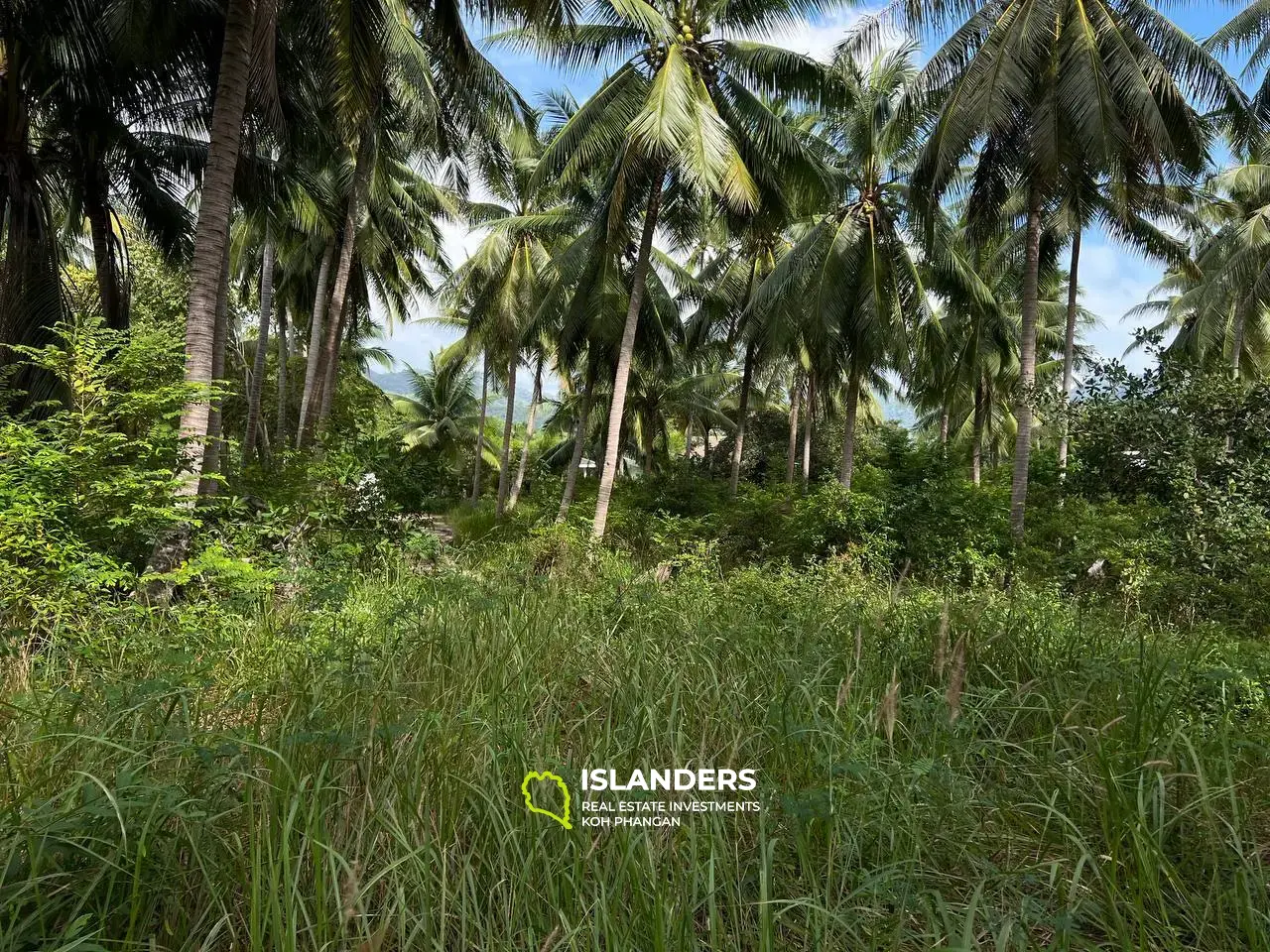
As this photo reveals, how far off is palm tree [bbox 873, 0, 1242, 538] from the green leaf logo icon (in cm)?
1118

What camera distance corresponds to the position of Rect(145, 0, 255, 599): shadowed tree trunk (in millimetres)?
5863

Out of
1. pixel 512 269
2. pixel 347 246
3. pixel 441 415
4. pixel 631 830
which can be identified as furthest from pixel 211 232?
pixel 441 415

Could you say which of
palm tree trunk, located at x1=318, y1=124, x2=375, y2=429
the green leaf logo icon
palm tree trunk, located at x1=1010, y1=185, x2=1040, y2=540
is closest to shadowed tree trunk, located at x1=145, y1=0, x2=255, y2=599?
palm tree trunk, located at x1=318, y1=124, x2=375, y2=429

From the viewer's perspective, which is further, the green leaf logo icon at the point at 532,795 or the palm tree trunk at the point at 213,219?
the palm tree trunk at the point at 213,219

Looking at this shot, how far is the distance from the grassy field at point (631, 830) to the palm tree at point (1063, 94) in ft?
31.4

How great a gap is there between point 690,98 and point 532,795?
401 inches

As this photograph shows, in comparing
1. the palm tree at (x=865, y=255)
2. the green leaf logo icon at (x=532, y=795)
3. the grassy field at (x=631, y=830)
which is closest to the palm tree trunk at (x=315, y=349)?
the palm tree at (x=865, y=255)

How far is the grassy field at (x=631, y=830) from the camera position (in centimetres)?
156

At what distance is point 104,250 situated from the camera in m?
9.45

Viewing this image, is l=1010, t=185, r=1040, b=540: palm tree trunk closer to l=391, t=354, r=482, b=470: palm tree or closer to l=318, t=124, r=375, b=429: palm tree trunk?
l=318, t=124, r=375, b=429: palm tree trunk

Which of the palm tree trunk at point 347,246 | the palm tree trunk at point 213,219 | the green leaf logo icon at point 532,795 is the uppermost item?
the palm tree trunk at point 347,246

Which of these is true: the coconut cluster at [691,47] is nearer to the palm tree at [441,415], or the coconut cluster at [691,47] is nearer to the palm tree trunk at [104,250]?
the palm tree trunk at [104,250]

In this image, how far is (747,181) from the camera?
1017 cm

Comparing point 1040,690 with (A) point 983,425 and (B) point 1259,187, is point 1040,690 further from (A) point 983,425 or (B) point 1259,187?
(A) point 983,425
